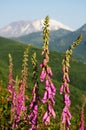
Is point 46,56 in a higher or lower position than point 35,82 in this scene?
higher

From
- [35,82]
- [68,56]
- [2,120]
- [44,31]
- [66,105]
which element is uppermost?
[44,31]

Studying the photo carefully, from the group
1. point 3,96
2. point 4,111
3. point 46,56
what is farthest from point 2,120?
point 46,56

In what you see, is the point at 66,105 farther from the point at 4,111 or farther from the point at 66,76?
the point at 4,111

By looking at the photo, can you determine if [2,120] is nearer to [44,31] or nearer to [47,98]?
[47,98]

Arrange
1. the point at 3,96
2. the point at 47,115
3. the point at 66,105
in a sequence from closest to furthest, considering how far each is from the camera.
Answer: the point at 66,105
the point at 47,115
the point at 3,96

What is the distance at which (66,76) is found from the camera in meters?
7.87

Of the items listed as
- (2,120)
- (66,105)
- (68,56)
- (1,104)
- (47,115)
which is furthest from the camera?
(1,104)

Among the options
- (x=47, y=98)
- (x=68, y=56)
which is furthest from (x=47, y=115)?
(x=68, y=56)

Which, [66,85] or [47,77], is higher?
[47,77]

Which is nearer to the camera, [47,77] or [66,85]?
[66,85]

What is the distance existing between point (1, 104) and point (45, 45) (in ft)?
33.5

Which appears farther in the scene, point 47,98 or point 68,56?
point 47,98

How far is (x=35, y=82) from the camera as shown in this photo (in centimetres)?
842

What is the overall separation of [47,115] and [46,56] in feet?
5.69
